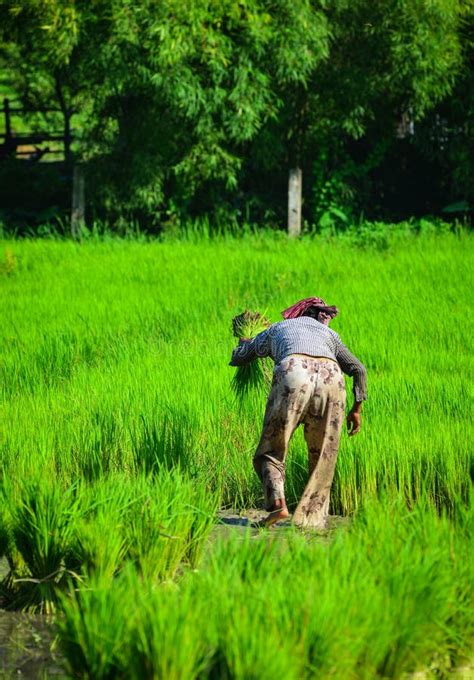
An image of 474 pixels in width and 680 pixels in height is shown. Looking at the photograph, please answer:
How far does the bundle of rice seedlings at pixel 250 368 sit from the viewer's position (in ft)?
21.4

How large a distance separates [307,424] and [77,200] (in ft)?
35.1

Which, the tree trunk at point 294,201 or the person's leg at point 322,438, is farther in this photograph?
the tree trunk at point 294,201

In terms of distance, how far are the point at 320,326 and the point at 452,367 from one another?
9.87 ft

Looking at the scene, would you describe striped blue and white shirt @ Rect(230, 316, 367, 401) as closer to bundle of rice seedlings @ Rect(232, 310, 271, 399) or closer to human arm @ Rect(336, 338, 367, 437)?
human arm @ Rect(336, 338, 367, 437)

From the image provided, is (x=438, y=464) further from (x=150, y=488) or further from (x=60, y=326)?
(x=60, y=326)

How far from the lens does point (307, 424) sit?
5773mm

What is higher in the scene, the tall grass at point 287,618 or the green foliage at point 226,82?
the green foliage at point 226,82

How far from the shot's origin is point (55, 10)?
1462 centimetres

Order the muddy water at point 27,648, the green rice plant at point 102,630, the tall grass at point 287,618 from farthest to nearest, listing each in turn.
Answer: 1. the muddy water at point 27,648
2. the green rice plant at point 102,630
3. the tall grass at point 287,618

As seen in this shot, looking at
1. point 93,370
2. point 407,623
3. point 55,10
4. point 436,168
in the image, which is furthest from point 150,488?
point 436,168

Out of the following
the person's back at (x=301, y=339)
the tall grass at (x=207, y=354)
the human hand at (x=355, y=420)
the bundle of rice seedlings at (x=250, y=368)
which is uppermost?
the person's back at (x=301, y=339)

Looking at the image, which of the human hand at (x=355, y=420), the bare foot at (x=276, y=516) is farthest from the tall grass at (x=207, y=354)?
the bare foot at (x=276, y=516)

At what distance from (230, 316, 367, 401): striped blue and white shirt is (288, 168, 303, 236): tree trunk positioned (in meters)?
9.98

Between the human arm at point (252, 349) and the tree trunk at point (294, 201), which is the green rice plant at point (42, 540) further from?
the tree trunk at point (294, 201)
